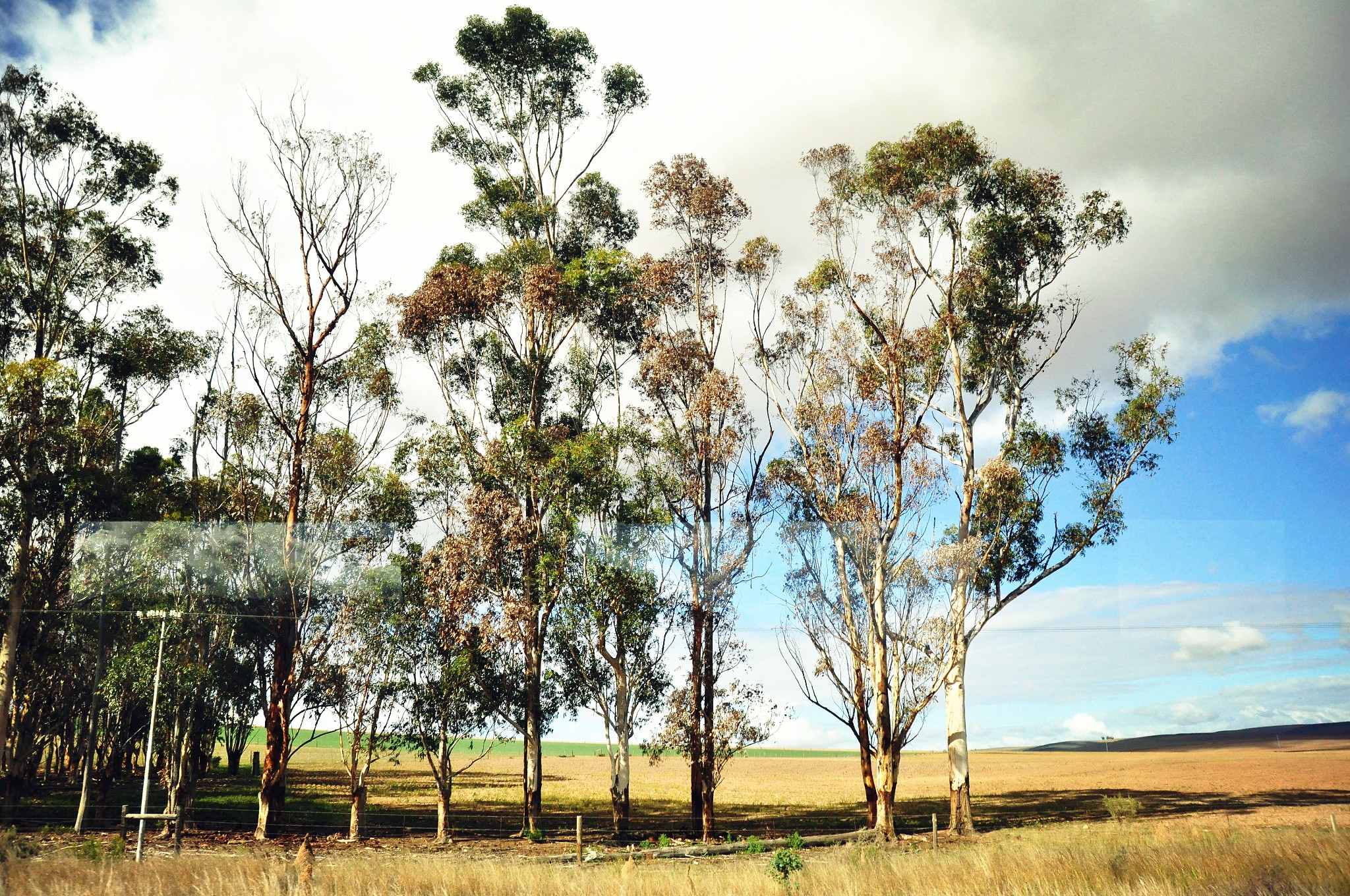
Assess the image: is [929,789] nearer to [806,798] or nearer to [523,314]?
[806,798]

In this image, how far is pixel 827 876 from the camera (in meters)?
10.5

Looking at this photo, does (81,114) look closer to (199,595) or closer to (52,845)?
(199,595)

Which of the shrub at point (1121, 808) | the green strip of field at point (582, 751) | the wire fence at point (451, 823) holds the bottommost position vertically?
the green strip of field at point (582, 751)

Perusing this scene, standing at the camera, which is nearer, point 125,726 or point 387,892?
point 387,892

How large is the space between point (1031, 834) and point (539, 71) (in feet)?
82.3

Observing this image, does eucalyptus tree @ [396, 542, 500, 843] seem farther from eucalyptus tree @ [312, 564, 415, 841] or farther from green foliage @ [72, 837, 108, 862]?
green foliage @ [72, 837, 108, 862]

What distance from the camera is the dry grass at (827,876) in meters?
9.39

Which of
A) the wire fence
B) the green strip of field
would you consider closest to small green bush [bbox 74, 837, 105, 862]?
the wire fence

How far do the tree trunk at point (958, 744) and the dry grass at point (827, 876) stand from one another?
407 inches

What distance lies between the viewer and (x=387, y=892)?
9.45 m

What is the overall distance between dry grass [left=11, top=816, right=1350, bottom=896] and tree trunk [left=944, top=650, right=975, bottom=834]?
10.3 m

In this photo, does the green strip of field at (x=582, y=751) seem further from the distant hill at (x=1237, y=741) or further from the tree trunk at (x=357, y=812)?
the tree trunk at (x=357, y=812)

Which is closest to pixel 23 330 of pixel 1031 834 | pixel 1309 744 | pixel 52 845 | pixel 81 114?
pixel 81 114

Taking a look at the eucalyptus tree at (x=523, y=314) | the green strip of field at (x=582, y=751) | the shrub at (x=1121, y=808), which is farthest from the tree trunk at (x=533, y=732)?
the green strip of field at (x=582, y=751)
